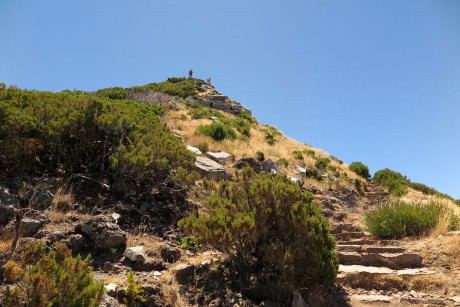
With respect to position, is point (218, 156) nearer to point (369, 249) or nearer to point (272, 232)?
point (369, 249)

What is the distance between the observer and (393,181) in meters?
18.9

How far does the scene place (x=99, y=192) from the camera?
284 inches

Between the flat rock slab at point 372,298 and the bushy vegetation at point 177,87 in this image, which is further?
the bushy vegetation at point 177,87

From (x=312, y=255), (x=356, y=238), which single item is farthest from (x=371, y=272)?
(x=356, y=238)

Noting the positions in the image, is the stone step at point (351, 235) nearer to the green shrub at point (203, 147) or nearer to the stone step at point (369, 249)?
the stone step at point (369, 249)

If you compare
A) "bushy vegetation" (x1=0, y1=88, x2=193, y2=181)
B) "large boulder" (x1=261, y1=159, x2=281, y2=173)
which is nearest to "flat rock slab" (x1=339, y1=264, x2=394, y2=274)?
"bushy vegetation" (x1=0, y1=88, x2=193, y2=181)

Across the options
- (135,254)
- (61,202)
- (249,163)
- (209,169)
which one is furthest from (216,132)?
(135,254)

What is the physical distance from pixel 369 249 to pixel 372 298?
1914 mm

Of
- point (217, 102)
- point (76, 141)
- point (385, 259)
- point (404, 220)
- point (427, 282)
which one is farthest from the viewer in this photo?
point (217, 102)

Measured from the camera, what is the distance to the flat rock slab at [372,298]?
5.56 m

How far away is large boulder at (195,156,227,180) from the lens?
1038 centimetres

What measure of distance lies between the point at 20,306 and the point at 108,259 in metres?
2.12

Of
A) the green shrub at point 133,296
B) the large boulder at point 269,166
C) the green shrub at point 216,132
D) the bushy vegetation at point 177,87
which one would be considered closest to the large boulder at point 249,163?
the large boulder at point 269,166

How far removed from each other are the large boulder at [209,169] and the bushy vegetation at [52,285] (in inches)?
269
